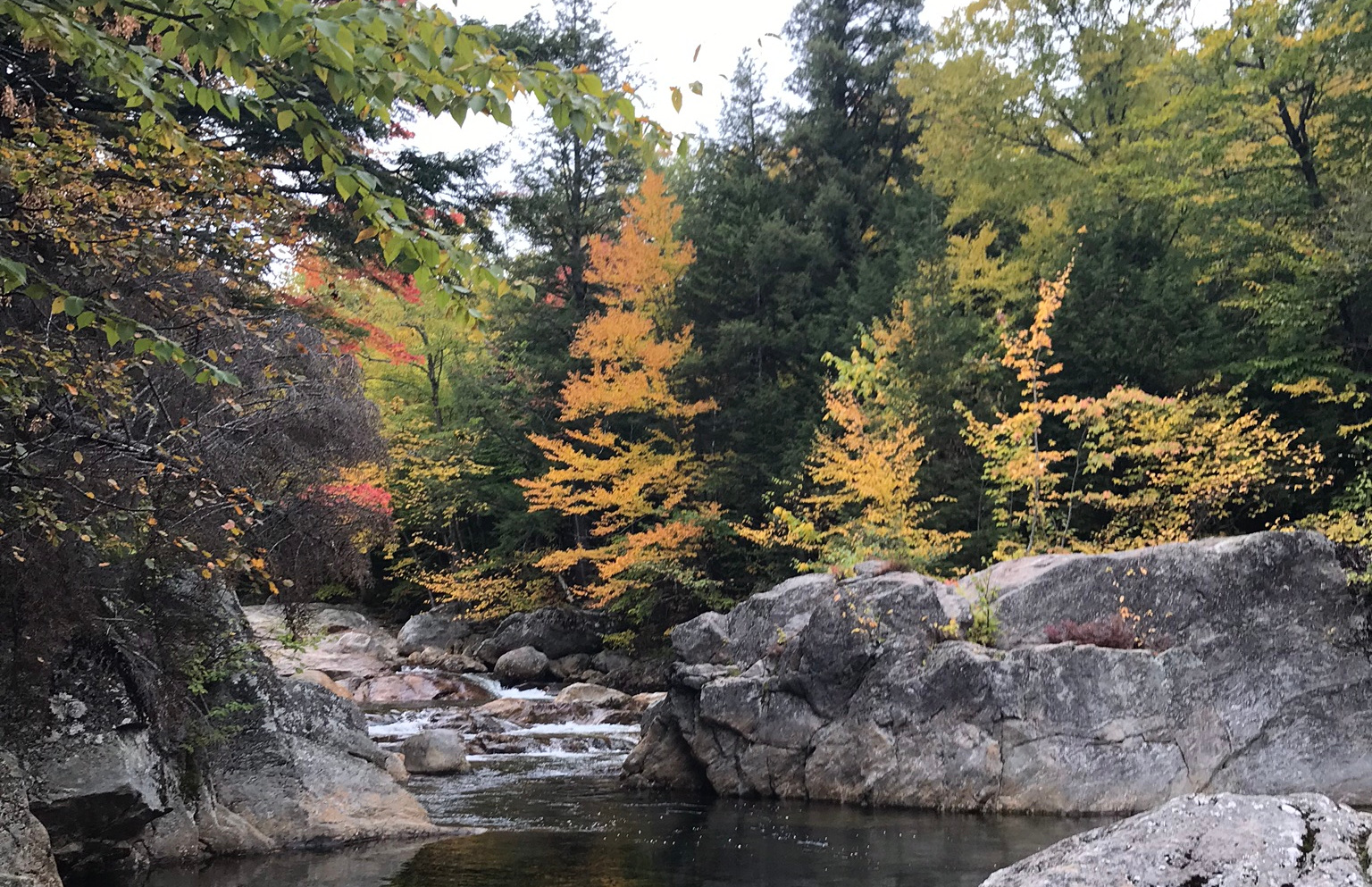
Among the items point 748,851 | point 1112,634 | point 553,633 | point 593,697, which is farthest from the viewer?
point 553,633

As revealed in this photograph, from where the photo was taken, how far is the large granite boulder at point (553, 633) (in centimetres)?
2316

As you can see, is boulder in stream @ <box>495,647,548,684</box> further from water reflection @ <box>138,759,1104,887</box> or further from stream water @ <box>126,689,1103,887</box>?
water reflection @ <box>138,759,1104,887</box>

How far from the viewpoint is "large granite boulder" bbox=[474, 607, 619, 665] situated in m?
23.2

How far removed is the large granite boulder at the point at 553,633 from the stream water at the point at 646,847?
436 inches

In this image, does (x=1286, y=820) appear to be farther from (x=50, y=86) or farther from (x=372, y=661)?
(x=372, y=661)


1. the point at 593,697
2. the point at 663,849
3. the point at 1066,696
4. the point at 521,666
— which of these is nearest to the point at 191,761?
the point at 663,849

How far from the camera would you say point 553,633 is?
76.4 ft

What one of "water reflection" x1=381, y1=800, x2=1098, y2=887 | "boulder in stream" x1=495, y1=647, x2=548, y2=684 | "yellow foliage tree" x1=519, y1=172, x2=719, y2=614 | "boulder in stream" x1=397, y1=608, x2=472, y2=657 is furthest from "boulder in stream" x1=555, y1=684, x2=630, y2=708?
"boulder in stream" x1=397, y1=608, x2=472, y2=657

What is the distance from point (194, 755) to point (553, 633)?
49.1 ft

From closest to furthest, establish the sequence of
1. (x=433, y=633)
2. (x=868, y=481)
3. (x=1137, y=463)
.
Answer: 1. (x=1137, y=463)
2. (x=868, y=481)
3. (x=433, y=633)

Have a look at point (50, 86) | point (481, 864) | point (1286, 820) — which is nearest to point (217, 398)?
point (50, 86)

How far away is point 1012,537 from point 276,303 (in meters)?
11.5

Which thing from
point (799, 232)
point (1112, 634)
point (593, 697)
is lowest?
point (593, 697)

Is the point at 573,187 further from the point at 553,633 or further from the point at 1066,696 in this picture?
the point at 1066,696
